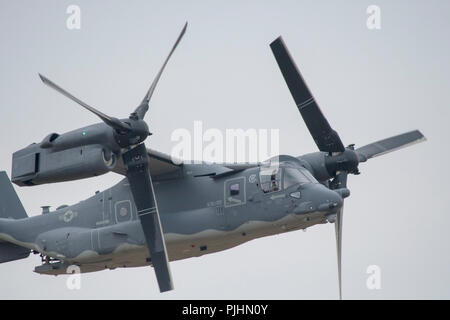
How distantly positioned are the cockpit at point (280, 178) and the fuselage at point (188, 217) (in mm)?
37

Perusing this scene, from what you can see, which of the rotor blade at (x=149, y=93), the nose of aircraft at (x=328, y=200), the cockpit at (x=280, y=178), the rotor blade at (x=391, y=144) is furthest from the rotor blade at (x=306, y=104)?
the rotor blade at (x=149, y=93)

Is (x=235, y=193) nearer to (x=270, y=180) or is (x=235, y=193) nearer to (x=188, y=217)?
(x=270, y=180)

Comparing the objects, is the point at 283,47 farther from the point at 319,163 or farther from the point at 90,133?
the point at 90,133

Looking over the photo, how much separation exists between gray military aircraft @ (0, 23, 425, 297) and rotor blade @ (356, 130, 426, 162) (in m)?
1.11

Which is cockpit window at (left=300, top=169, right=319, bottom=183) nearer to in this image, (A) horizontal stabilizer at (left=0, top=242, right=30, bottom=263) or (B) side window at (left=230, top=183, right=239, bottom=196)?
(B) side window at (left=230, top=183, right=239, bottom=196)

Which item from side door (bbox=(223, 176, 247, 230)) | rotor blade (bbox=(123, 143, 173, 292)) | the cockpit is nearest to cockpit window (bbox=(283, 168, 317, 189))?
the cockpit

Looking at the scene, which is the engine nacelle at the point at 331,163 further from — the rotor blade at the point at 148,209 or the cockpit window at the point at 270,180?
the rotor blade at the point at 148,209

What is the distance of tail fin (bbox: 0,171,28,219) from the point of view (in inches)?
1553

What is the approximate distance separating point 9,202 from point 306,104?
47.1 feet

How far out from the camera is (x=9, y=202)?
39.8 metres

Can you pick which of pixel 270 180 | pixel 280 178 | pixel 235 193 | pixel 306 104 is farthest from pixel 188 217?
pixel 306 104

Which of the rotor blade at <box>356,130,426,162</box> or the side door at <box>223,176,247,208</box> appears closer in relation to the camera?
the side door at <box>223,176,247,208</box>
